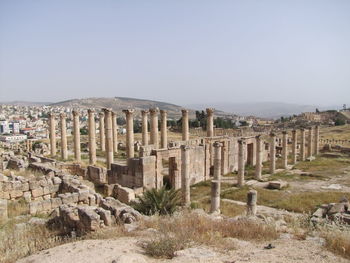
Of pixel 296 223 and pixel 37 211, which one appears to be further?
pixel 37 211

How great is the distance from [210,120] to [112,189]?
14837mm

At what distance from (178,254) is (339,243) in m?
3.74

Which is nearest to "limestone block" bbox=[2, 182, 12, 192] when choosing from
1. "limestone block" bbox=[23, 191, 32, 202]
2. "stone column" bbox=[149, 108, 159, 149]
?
"limestone block" bbox=[23, 191, 32, 202]

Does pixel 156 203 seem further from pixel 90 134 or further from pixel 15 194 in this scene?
pixel 90 134

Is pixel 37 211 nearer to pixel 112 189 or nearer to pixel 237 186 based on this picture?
pixel 112 189

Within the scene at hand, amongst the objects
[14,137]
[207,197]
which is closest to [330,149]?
[207,197]

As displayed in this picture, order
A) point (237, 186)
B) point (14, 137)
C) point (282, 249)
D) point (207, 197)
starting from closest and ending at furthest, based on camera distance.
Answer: point (282, 249), point (207, 197), point (237, 186), point (14, 137)

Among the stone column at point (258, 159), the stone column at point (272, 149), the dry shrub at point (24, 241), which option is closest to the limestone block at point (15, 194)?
the dry shrub at point (24, 241)

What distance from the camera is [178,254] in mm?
5996

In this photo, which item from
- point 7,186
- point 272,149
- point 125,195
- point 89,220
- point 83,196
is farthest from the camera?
point 272,149

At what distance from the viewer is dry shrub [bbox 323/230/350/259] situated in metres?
6.45

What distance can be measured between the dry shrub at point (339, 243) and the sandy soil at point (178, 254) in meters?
0.19

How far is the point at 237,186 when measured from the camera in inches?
898

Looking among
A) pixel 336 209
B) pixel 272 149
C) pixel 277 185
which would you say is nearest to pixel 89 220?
pixel 336 209
